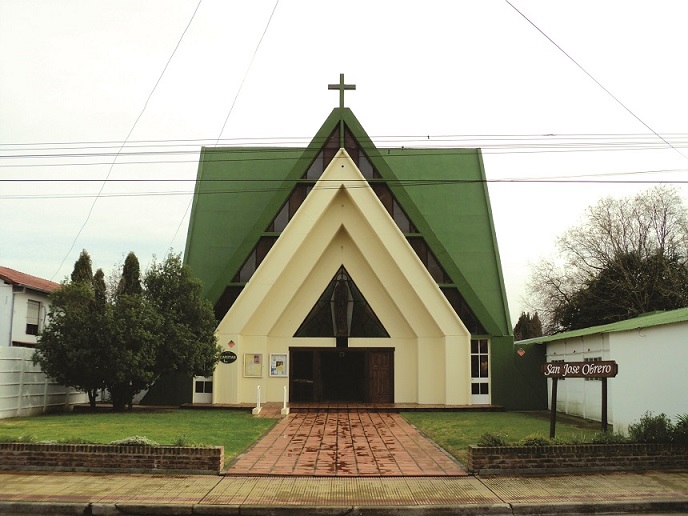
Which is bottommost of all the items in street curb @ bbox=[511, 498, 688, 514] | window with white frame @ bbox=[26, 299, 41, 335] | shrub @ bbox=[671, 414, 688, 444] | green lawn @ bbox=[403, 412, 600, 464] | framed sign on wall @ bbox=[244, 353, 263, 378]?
green lawn @ bbox=[403, 412, 600, 464]

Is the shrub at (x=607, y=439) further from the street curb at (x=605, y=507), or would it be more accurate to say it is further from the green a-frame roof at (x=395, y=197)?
the green a-frame roof at (x=395, y=197)

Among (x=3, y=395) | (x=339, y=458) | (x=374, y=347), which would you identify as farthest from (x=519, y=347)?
(x=3, y=395)

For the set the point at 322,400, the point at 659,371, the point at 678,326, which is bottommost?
the point at 322,400

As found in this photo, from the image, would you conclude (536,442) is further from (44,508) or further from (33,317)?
(33,317)

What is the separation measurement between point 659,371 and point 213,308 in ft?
54.8

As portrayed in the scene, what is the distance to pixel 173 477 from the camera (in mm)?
11977

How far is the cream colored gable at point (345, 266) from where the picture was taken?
2609 cm

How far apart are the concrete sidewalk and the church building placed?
1444 centimetres

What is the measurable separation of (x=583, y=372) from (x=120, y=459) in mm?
9458

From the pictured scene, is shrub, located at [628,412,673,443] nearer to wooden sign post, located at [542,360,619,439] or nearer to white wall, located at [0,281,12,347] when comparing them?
wooden sign post, located at [542,360,619,439]

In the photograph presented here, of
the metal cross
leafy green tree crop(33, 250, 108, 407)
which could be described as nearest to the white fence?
leafy green tree crop(33, 250, 108, 407)

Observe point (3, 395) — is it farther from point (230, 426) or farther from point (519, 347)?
point (519, 347)

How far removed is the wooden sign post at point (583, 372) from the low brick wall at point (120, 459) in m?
6.96

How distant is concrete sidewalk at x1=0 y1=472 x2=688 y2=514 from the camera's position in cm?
999
